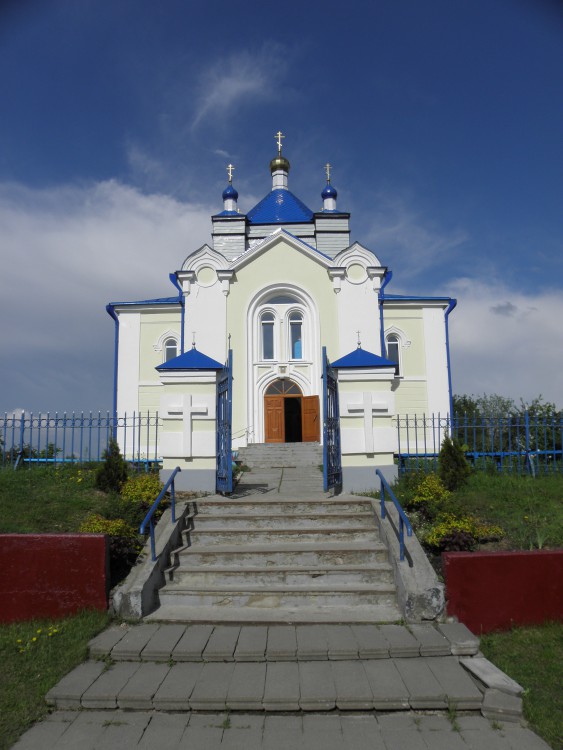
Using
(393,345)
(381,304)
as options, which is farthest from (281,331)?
(393,345)

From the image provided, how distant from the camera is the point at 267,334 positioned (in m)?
17.7

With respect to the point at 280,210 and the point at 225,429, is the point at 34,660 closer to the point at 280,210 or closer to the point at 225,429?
the point at 225,429

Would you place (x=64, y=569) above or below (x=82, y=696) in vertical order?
above

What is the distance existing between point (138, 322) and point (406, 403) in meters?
9.15


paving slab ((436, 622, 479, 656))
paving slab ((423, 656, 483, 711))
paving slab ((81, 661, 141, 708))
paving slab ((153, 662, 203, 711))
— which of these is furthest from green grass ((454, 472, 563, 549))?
paving slab ((81, 661, 141, 708))

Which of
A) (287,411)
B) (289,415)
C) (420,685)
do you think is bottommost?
(420,685)

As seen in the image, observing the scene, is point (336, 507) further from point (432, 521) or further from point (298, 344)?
point (298, 344)

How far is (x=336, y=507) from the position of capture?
736cm

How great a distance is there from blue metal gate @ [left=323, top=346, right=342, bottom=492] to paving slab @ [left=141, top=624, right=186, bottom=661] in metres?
3.94

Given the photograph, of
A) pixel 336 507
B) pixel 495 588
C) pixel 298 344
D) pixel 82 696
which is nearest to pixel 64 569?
pixel 82 696

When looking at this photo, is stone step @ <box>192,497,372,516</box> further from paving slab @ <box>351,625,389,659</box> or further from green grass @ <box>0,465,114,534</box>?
paving slab @ <box>351,625,389,659</box>

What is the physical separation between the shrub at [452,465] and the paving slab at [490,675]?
4.85m

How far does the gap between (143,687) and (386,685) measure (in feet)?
5.95

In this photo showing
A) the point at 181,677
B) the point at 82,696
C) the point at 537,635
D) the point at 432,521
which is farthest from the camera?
the point at 432,521
